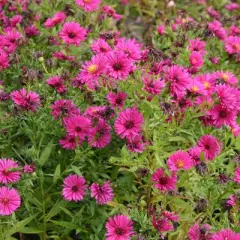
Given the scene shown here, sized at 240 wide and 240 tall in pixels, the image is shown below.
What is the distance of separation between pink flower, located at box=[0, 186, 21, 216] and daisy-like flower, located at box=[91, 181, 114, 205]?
256 mm

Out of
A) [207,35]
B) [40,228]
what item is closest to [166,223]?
[40,228]

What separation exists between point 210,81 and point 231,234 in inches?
27.3

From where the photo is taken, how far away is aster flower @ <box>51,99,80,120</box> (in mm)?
1814

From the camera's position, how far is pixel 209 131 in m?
2.08

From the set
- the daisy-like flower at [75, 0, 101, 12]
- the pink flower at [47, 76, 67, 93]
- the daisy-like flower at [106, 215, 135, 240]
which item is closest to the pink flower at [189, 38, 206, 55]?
the daisy-like flower at [75, 0, 101, 12]

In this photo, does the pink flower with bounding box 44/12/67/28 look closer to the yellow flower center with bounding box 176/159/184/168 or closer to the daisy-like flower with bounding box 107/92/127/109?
the daisy-like flower with bounding box 107/92/127/109

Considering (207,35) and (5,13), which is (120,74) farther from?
(5,13)

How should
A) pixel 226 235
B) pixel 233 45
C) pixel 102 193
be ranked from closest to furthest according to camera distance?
pixel 226 235 < pixel 102 193 < pixel 233 45

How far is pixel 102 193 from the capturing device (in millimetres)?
1742

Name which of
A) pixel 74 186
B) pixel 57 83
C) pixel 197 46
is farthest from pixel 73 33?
pixel 74 186

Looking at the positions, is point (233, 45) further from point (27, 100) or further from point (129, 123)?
point (27, 100)

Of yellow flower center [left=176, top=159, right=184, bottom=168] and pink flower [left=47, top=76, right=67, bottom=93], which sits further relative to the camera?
pink flower [left=47, top=76, right=67, bottom=93]

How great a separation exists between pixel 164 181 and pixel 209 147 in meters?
0.25

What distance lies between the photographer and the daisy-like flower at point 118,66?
167 centimetres
